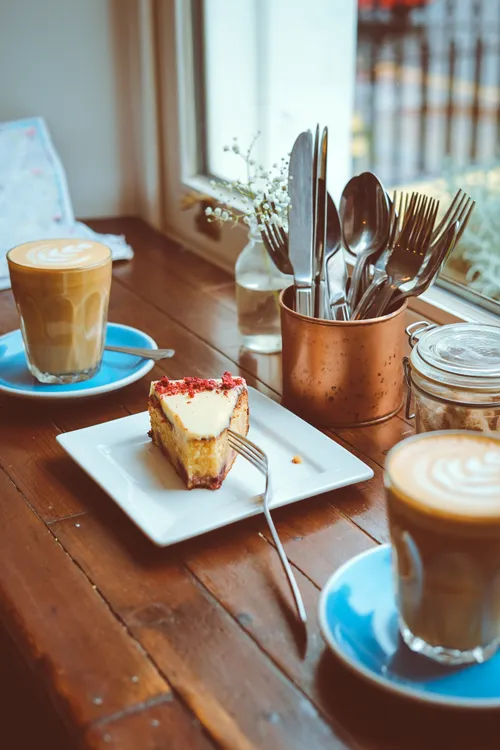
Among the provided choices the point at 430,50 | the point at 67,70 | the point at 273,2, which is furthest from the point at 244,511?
the point at 430,50

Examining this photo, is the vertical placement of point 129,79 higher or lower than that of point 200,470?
higher

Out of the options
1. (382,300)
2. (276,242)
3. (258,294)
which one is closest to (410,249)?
(382,300)

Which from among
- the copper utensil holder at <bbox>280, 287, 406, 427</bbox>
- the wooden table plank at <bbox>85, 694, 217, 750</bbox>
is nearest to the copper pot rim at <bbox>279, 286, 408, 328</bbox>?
the copper utensil holder at <bbox>280, 287, 406, 427</bbox>

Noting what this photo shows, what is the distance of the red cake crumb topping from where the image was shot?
3.01 feet

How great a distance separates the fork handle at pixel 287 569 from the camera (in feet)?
2.35

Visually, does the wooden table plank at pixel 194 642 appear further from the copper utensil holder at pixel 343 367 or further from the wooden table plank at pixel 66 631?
the copper utensil holder at pixel 343 367

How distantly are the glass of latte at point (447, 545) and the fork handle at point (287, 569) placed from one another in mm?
87

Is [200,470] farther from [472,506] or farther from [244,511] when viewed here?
[472,506]

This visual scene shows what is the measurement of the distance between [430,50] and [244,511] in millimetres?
3940

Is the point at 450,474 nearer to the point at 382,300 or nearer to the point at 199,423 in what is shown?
the point at 199,423

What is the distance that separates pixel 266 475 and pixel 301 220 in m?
0.32

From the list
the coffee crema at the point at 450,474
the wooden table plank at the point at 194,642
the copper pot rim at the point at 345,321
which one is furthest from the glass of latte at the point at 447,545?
the copper pot rim at the point at 345,321

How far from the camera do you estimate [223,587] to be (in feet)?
2.50

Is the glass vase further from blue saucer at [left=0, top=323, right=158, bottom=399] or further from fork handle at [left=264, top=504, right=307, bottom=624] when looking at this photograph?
fork handle at [left=264, top=504, right=307, bottom=624]
